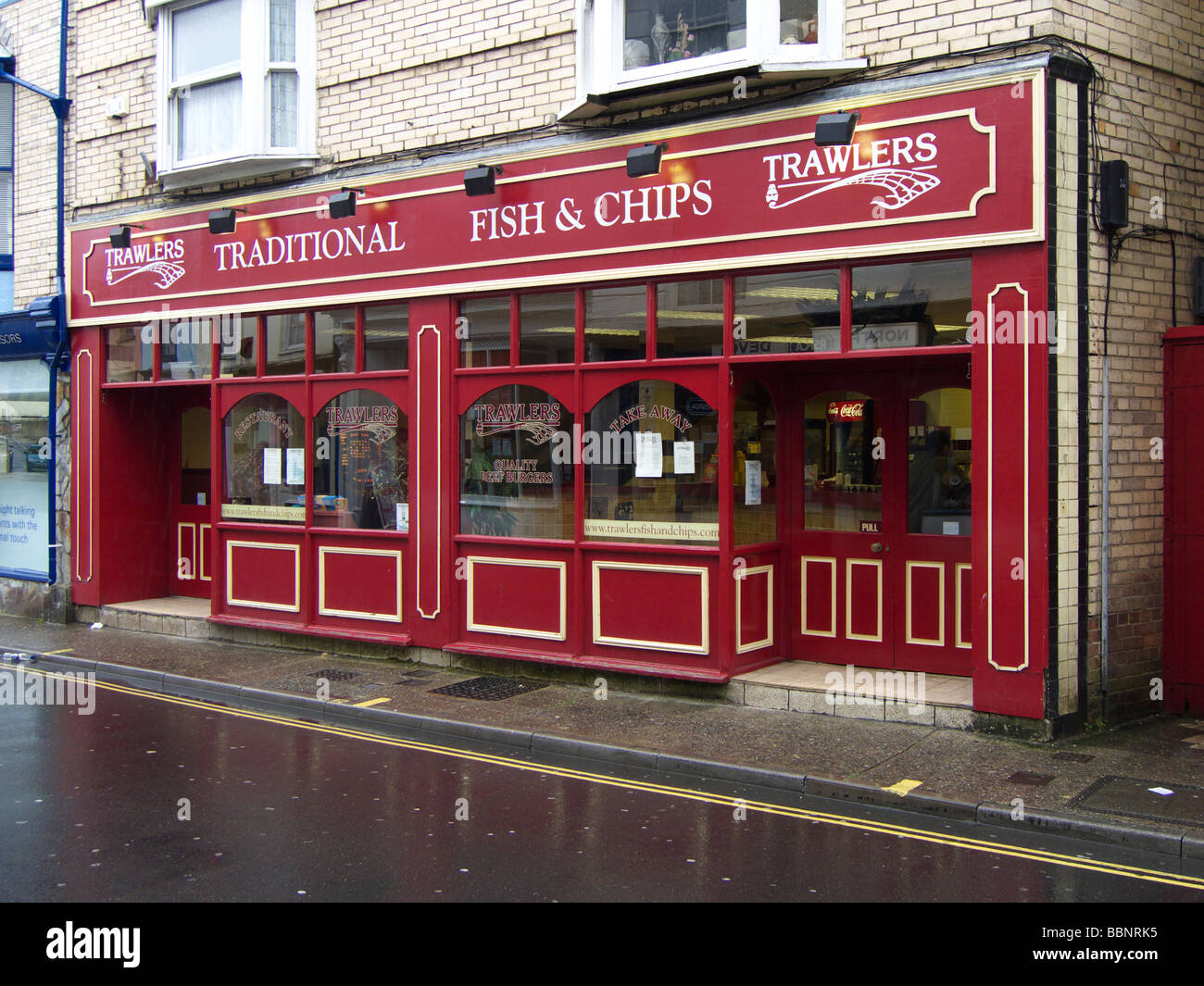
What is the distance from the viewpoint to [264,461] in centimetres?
1216

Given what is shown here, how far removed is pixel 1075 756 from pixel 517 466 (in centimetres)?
522

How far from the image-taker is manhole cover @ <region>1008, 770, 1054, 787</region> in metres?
6.85

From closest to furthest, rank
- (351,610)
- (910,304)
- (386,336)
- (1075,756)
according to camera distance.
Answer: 1. (1075,756)
2. (910,304)
3. (386,336)
4. (351,610)

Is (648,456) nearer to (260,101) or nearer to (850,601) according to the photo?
(850,601)

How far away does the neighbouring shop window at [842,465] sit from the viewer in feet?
30.6

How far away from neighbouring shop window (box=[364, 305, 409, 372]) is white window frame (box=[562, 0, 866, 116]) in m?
2.64

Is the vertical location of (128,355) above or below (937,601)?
above

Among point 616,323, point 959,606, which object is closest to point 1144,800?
point 959,606

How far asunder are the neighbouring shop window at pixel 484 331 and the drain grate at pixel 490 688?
2874 mm

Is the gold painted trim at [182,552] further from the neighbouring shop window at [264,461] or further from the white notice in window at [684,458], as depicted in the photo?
the white notice in window at [684,458]

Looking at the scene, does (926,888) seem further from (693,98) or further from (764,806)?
(693,98)

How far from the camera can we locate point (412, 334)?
10812 millimetres

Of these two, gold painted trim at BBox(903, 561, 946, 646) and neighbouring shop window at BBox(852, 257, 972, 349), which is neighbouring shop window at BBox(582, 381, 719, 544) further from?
gold painted trim at BBox(903, 561, 946, 646)

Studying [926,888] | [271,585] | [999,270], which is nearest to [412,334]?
[271,585]
